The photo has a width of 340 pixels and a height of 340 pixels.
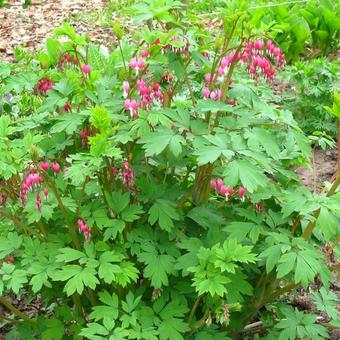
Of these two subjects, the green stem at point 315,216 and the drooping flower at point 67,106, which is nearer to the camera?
the green stem at point 315,216

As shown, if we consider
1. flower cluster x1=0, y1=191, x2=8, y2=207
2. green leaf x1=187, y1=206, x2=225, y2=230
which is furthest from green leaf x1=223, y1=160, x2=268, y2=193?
flower cluster x1=0, y1=191, x2=8, y2=207

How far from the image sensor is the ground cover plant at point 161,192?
7.59 ft

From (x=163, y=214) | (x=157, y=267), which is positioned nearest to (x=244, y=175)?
(x=163, y=214)

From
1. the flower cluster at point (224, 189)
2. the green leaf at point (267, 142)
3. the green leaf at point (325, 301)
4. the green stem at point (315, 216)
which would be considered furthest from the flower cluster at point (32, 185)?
the green leaf at point (325, 301)

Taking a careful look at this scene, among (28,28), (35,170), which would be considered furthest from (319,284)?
(28,28)

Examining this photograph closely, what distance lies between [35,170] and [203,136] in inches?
27.2

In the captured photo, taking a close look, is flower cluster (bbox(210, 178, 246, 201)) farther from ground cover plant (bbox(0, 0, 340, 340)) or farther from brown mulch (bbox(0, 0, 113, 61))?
brown mulch (bbox(0, 0, 113, 61))

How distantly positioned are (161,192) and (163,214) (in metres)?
0.12

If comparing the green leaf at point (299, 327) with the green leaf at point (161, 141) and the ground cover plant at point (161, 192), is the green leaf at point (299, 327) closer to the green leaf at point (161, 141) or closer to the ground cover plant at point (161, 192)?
the ground cover plant at point (161, 192)

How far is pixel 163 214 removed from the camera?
8.18ft

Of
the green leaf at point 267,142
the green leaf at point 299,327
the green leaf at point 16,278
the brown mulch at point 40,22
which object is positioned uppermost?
the green leaf at point 267,142

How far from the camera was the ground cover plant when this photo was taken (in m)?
2.31

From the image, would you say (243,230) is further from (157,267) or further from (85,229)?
(85,229)

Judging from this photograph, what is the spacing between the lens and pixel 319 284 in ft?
12.4
